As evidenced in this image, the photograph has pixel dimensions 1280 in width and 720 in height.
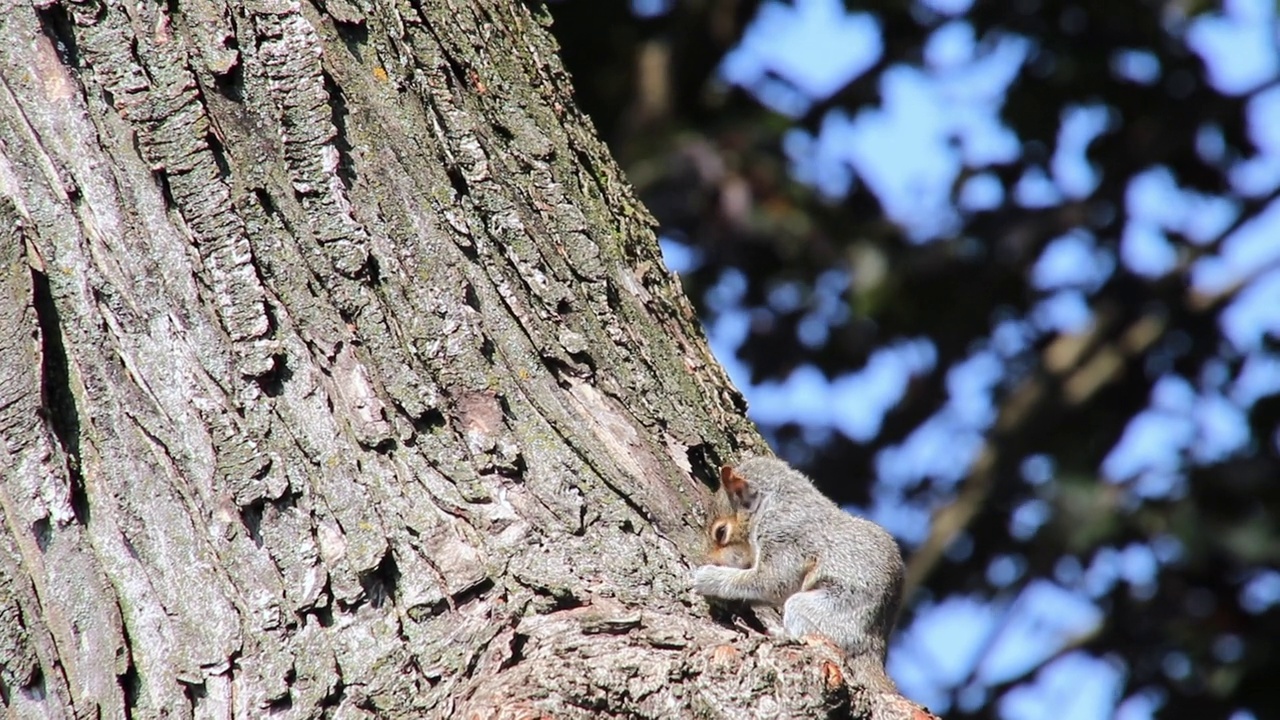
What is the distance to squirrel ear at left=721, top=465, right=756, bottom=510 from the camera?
128 inches

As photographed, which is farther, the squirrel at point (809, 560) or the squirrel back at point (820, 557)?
the squirrel back at point (820, 557)

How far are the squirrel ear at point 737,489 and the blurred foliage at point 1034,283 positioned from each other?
395 centimetres

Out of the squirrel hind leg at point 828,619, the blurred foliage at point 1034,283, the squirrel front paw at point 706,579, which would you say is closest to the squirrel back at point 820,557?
the squirrel hind leg at point 828,619

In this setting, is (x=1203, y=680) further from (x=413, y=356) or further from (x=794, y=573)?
(x=413, y=356)

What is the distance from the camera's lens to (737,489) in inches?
132

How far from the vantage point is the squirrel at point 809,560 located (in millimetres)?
3449

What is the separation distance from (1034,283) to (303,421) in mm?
6472

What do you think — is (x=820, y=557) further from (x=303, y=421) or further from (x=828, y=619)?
(x=303, y=421)

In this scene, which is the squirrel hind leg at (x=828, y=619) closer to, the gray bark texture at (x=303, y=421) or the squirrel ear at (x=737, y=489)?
the squirrel ear at (x=737, y=489)

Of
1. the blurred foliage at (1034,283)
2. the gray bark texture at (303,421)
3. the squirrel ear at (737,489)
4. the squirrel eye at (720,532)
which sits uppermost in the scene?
the blurred foliage at (1034,283)

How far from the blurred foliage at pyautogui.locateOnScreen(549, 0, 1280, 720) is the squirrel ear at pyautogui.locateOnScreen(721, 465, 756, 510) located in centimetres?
395

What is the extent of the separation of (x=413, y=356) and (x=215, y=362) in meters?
0.36

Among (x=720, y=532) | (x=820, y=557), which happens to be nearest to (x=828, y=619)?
(x=820, y=557)

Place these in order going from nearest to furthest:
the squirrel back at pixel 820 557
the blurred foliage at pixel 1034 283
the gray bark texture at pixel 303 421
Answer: the gray bark texture at pixel 303 421 → the squirrel back at pixel 820 557 → the blurred foliage at pixel 1034 283
